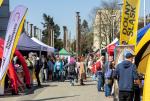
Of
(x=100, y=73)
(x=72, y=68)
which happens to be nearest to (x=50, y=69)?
(x=72, y=68)

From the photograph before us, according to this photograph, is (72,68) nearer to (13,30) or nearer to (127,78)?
(13,30)

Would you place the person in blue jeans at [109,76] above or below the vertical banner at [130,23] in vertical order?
below

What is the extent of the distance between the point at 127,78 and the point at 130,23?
4.88 m

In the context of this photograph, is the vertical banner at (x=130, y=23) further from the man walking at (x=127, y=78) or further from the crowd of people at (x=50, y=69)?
the crowd of people at (x=50, y=69)

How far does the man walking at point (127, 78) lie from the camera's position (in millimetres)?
12391

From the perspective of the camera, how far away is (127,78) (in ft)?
40.8

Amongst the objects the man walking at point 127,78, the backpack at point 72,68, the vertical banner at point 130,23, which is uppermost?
the vertical banner at point 130,23

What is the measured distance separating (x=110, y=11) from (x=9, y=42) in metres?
63.0

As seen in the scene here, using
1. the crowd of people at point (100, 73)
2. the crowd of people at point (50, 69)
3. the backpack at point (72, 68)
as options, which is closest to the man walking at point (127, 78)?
the crowd of people at point (100, 73)

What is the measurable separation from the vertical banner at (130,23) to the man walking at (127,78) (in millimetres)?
4485

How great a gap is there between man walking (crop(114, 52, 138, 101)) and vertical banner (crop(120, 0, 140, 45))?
14.7 ft

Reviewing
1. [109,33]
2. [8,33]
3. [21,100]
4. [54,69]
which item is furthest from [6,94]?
[109,33]

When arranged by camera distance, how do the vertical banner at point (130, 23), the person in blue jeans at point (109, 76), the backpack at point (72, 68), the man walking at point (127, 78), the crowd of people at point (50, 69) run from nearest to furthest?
the man walking at point (127, 78)
the vertical banner at point (130, 23)
the person in blue jeans at point (109, 76)
the crowd of people at point (50, 69)
the backpack at point (72, 68)

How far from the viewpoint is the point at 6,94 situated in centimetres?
2233
